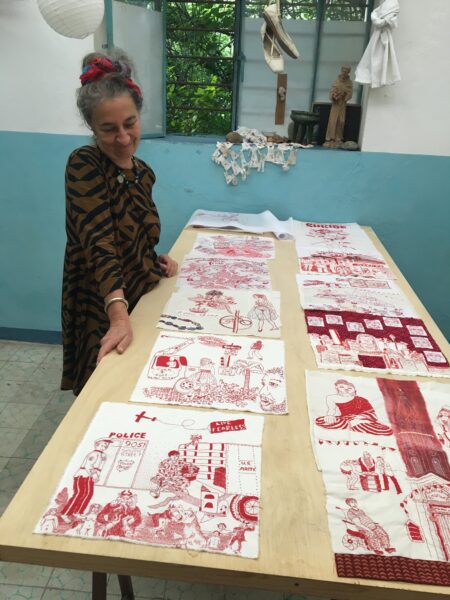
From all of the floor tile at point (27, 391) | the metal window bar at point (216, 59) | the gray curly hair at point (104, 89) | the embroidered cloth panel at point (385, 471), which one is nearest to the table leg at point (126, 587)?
the embroidered cloth panel at point (385, 471)

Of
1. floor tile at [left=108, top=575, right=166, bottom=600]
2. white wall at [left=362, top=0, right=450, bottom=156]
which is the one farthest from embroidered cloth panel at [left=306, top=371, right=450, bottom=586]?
white wall at [left=362, top=0, right=450, bottom=156]

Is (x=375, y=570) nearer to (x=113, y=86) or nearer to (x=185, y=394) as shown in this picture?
(x=185, y=394)

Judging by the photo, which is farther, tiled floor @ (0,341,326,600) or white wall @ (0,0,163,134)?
white wall @ (0,0,163,134)

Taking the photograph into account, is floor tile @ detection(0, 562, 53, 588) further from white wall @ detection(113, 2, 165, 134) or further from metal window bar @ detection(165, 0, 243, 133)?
metal window bar @ detection(165, 0, 243, 133)

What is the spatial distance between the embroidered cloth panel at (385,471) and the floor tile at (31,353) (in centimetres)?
209

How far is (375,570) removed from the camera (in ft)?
2.22

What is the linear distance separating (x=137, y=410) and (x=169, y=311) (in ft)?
1.57

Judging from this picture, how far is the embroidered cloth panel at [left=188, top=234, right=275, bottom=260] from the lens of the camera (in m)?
1.92

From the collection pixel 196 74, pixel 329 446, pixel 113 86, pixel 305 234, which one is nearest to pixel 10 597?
pixel 329 446

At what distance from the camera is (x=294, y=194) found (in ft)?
7.99

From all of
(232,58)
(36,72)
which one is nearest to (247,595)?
(36,72)

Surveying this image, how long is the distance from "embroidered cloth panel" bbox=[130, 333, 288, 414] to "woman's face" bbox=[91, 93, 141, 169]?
21.1 inches

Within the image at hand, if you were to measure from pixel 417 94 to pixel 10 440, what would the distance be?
2.39 m

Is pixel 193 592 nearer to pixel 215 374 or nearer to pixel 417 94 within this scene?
pixel 215 374
